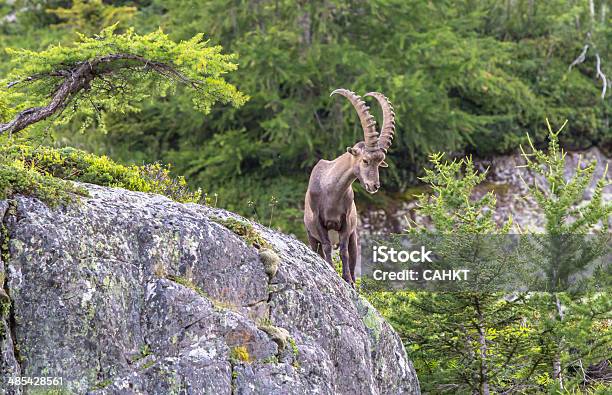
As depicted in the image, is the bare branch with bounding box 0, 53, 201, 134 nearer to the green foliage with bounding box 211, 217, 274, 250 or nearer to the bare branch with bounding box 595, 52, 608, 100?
the green foliage with bounding box 211, 217, 274, 250

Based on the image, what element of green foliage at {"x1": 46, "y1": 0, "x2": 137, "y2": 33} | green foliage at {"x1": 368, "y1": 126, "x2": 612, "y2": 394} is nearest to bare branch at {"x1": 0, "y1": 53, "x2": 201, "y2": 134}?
green foliage at {"x1": 368, "y1": 126, "x2": 612, "y2": 394}

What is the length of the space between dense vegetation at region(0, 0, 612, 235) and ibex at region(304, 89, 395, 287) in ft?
33.5

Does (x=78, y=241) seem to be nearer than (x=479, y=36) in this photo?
Yes

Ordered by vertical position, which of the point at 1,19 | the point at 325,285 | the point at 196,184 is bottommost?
the point at 325,285

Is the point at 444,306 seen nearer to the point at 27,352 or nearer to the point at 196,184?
the point at 27,352

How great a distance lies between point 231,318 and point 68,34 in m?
17.7

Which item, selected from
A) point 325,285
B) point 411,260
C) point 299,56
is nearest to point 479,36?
point 299,56

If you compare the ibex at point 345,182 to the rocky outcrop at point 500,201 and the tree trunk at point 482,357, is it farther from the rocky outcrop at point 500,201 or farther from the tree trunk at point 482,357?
the rocky outcrop at point 500,201

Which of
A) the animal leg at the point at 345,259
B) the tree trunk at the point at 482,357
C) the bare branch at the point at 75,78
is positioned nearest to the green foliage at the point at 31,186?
the bare branch at the point at 75,78

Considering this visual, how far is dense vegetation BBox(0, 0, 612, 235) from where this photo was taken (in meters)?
21.7

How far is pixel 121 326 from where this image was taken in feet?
24.5

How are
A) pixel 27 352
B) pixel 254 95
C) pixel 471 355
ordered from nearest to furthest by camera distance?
pixel 27 352 < pixel 471 355 < pixel 254 95

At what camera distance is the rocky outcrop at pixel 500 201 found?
72.2 feet

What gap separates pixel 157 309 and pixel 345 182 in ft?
10.2
